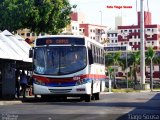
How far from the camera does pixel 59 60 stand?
29734mm

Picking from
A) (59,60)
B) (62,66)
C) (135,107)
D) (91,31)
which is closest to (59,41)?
(59,60)

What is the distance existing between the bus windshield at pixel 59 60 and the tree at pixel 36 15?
734 inches

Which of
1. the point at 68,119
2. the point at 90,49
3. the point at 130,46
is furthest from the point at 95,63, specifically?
the point at 130,46

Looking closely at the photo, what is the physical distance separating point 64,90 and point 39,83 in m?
1.37

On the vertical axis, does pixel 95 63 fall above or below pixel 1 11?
below

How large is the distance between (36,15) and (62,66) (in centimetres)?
1936

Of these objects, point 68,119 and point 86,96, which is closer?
point 68,119

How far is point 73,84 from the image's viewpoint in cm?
2975

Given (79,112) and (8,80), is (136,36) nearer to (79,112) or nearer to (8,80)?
(8,80)

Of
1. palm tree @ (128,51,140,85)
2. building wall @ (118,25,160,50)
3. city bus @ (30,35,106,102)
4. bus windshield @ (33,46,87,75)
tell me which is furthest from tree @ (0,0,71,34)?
building wall @ (118,25,160,50)

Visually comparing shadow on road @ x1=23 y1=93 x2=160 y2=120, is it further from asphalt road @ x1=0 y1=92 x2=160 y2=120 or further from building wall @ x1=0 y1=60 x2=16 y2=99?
building wall @ x1=0 y1=60 x2=16 y2=99

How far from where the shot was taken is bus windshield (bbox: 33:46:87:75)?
29672 millimetres

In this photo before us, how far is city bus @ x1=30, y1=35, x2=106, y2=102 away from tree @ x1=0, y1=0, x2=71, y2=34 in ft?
60.4

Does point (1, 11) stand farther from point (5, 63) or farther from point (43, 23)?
point (5, 63)
